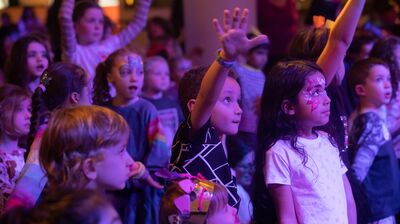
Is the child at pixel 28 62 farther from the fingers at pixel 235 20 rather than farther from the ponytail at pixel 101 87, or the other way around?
the fingers at pixel 235 20

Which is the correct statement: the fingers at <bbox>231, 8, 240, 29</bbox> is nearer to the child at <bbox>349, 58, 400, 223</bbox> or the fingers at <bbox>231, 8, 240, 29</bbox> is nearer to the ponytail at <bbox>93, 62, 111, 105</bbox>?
the child at <bbox>349, 58, 400, 223</bbox>

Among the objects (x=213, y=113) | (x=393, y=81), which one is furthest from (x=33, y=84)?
(x=393, y=81)

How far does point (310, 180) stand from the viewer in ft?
11.3

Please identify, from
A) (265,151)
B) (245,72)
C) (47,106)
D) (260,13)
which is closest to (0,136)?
(47,106)

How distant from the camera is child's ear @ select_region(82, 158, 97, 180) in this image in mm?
2736

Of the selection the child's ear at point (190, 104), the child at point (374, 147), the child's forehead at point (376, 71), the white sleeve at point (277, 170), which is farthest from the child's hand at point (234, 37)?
the child's forehead at point (376, 71)

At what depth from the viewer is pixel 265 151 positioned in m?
3.61

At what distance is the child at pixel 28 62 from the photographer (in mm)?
4969

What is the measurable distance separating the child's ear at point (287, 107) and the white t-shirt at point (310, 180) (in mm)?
167

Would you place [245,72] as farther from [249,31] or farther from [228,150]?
[249,31]

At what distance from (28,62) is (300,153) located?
239 centimetres

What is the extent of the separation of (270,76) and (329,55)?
0.34 m

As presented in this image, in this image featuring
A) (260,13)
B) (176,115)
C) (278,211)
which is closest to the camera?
(278,211)

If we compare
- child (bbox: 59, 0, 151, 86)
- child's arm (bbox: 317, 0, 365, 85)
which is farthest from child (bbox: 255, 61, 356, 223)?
child (bbox: 59, 0, 151, 86)
